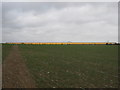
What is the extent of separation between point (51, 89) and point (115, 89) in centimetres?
389

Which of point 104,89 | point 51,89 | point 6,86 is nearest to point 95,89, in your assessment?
Answer: point 104,89

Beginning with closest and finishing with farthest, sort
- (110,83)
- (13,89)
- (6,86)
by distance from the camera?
(13,89) → (6,86) → (110,83)

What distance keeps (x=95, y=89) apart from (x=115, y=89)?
126 centimetres

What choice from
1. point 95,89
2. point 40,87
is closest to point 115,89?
point 95,89

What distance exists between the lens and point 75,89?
6.51m

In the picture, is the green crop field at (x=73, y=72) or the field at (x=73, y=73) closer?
the field at (x=73, y=73)

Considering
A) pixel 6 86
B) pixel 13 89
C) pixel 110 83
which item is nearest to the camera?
pixel 13 89

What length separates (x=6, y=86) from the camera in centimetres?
654

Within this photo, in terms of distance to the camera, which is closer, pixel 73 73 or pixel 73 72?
pixel 73 73

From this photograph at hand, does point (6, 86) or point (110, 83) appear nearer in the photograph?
point (6, 86)

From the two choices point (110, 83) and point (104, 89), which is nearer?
point (104, 89)

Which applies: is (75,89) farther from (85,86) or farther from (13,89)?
(13,89)

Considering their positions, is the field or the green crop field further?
the green crop field

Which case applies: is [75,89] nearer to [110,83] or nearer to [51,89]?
[51,89]
